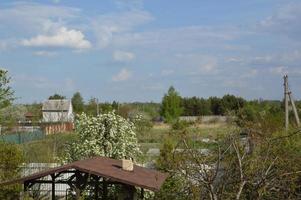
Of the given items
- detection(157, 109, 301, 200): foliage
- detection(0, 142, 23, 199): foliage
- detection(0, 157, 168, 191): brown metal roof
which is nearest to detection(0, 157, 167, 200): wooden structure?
detection(0, 157, 168, 191): brown metal roof

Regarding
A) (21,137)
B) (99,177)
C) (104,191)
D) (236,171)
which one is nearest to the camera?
(236,171)

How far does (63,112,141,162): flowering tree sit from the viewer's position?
2388cm

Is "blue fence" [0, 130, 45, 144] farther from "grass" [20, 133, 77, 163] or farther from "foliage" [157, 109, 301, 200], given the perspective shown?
"foliage" [157, 109, 301, 200]

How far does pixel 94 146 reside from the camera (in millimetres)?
23812

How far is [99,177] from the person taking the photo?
666 inches

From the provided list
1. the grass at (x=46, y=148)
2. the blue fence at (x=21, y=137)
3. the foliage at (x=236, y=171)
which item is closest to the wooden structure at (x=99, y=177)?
the foliage at (x=236, y=171)

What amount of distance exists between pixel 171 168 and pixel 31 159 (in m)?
19.6

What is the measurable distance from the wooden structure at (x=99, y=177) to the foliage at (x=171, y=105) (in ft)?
164

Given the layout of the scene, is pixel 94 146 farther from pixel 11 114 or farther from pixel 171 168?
pixel 171 168

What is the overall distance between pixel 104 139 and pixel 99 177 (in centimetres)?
740

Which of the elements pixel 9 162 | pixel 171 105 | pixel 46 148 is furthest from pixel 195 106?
pixel 9 162

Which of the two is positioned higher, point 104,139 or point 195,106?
point 195,106

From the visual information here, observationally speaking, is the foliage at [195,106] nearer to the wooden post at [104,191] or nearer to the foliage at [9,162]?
the foliage at [9,162]

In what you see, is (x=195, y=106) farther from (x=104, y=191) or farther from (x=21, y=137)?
(x=104, y=191)
